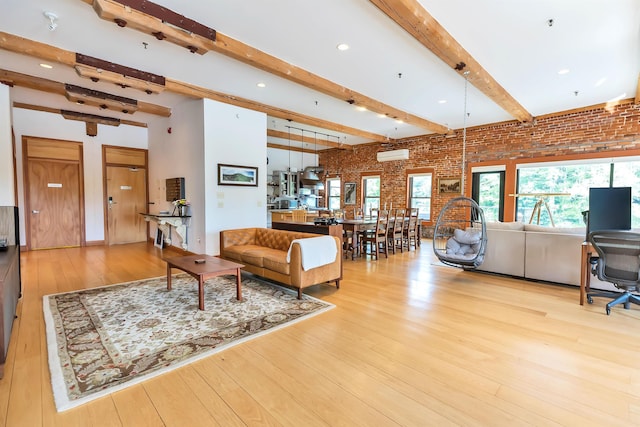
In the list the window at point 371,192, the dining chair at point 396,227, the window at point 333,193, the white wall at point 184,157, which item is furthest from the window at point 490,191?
the white wall at point 184,157

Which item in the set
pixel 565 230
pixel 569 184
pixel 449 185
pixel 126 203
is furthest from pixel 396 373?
pixel 126 203

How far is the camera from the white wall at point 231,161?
18.4ft

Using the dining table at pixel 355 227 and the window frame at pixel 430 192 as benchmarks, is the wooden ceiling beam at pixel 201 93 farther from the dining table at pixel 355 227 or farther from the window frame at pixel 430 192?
the dining table at pixel 355 227

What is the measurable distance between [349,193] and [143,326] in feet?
29.3

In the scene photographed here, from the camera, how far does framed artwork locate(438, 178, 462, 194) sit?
835 cm

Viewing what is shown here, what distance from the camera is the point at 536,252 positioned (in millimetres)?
4414

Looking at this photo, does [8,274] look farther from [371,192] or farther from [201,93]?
[371,192]

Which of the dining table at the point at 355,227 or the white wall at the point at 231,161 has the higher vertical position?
the white wall at the point at 231,161

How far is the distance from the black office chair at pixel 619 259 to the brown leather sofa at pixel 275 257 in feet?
9.55

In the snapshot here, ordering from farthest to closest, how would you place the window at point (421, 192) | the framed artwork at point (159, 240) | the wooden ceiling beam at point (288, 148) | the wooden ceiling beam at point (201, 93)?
the wooden ceiling beam at point (288, 148)
the window at point (421, 192)
the framed artwork at point (159, 240)
the wooden ceiling beam at point (201, 93)

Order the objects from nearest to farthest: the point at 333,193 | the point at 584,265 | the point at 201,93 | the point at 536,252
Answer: the point at 584,265 < the point at 536,252 < the point at 201,93 < the point at 333,193

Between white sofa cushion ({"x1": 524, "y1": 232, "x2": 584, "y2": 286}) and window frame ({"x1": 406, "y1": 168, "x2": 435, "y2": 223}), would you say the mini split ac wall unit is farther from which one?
white sofa cushion ({"x1": 524, "y1": 232, "x2": 584, "y2": 286})

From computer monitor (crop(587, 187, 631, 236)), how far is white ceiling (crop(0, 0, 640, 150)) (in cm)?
184

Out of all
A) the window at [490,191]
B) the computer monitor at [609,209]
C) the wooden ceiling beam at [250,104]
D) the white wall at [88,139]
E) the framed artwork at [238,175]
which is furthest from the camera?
the window at [490,191]
